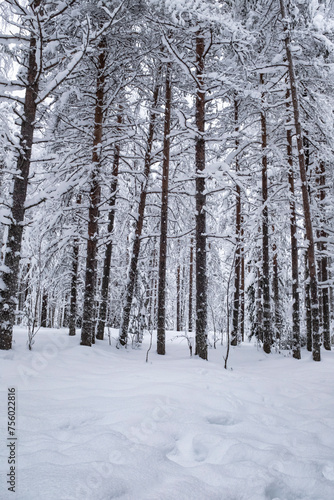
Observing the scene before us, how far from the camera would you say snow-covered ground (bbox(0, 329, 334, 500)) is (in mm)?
1942

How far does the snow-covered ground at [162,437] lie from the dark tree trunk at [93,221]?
2.75 metres

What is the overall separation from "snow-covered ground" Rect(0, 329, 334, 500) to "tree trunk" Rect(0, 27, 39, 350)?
30.7 inches

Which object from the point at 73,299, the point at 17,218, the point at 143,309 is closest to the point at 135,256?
the point at 143,309

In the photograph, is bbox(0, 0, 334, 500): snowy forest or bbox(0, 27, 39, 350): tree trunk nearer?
bbox(0, 0, 334, 500): snowy forest

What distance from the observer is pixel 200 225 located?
27.0 ft

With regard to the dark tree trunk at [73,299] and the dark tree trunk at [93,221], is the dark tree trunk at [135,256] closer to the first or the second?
the dark tree trunk at [93,221]

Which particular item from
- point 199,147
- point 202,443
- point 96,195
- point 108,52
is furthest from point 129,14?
point 202,443

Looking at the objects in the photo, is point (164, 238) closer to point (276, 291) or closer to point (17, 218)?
point (17, 218)

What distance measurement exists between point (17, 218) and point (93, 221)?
8.08 ft

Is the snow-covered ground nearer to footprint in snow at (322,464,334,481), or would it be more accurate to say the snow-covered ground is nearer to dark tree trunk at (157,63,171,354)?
footprint in snow at (322,464,334,481)

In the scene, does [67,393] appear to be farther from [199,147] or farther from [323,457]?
[199,147]

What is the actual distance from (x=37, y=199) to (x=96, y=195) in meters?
2.40

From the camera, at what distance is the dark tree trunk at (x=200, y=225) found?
25.9ft

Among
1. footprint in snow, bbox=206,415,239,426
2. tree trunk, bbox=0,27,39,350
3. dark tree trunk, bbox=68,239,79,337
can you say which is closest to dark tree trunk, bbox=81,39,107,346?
tree trunk, bbox=0,27,39,350
